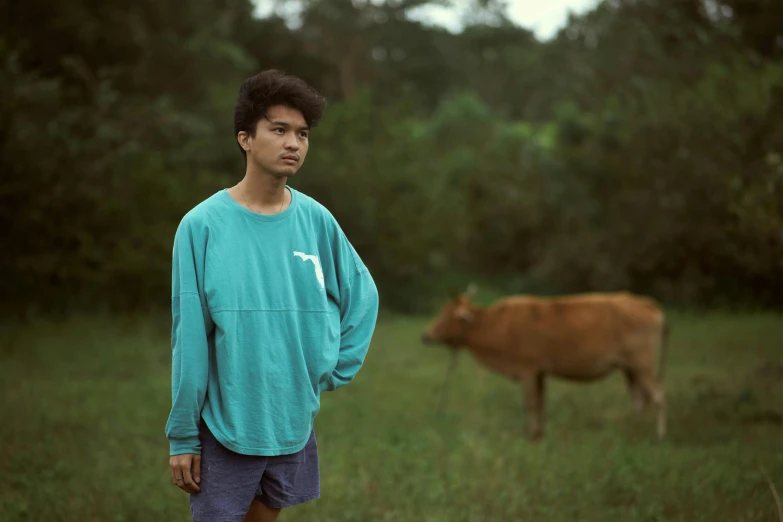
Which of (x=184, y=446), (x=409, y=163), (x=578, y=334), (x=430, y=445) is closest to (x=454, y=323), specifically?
(x=578, y=334)

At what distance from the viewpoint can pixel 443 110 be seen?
1232 inches

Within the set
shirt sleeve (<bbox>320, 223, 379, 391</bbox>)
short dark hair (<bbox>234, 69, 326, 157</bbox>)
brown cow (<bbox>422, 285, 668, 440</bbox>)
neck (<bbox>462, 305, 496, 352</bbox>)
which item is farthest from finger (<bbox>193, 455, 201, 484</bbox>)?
neck (<bbox>462, 305, 496, 352</bbox>)

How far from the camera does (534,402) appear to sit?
8867mm

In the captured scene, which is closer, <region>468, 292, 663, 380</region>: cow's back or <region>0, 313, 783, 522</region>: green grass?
<region>0, 313, 783, 522</region>: green grass

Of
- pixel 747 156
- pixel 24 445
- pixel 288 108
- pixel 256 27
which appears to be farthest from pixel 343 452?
pixel 256 27

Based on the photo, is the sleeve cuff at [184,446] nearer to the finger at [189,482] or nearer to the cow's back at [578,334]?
the finger at [189,482]

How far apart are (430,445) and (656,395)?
3.00m

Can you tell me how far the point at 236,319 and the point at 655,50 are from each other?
20.6 m

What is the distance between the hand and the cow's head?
7.11 metres

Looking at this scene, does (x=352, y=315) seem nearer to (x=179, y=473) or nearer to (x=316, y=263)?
(x=316, y=263)

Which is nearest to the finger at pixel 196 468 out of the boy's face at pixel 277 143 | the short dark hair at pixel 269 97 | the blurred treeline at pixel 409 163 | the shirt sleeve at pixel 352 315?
the shirt sleeve at pixel 352 315

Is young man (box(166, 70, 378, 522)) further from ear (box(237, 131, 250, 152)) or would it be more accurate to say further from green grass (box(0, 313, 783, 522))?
green grass (box(0, 313, 783, 522))

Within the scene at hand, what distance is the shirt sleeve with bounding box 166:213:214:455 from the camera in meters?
2.70

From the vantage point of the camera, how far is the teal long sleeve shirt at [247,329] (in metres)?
2.73
